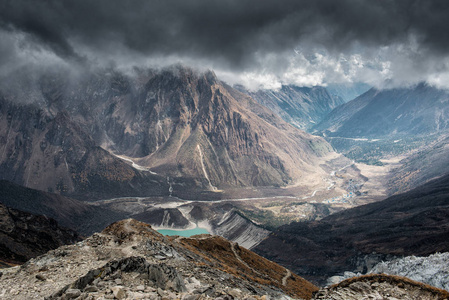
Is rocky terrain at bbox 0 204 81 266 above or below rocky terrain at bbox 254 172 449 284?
below

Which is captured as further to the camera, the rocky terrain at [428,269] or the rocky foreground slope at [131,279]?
the rocky terrain at [428,269]

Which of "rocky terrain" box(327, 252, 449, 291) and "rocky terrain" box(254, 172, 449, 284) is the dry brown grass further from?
"rocky terrain" box(254, 172, 449, 284)

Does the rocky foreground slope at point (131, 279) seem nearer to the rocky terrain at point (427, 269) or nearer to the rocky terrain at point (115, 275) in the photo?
the rocky terrain at point (115, 275)

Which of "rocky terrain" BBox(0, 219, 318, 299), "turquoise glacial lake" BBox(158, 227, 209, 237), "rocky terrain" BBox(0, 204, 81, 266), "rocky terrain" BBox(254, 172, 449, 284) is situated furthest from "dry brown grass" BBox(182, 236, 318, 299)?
"turquoise glacial lake" BBox(158, 227, 209, 237)

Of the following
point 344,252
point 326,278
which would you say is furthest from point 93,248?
point 344,252

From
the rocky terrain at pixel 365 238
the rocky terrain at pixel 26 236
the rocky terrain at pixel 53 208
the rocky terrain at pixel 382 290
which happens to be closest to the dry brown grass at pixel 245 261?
the rocky terrain at pixel 365 238

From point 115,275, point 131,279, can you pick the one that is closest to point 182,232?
point 131,279
